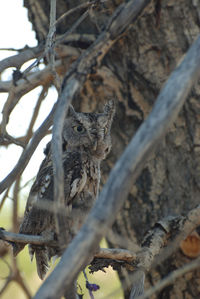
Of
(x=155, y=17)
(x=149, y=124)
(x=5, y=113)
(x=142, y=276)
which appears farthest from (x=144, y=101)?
(x=149, y=124)

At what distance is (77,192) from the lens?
247 cm

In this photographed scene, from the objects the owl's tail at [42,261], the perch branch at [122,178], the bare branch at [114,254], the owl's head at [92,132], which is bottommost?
the owl's tail at [42,261]

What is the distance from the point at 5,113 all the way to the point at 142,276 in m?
1.03

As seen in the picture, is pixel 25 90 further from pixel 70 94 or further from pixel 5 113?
pixel 70 94

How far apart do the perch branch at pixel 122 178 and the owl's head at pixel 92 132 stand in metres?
1.39

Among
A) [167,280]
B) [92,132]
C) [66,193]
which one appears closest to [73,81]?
[167,280]

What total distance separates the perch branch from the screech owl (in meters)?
1.28

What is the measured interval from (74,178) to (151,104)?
28.6 inches

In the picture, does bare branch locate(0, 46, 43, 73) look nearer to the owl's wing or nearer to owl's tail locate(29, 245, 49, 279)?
the owl's wing

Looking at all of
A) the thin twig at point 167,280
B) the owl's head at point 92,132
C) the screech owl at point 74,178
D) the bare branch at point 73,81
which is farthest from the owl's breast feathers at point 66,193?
the thin twig at point 167,280

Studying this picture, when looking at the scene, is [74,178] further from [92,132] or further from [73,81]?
[73,81]

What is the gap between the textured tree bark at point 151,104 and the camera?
2.76 meters

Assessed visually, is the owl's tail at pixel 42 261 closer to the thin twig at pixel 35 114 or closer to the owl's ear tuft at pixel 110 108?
the thin twig at pixel 35 114

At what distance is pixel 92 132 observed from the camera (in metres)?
2.71
